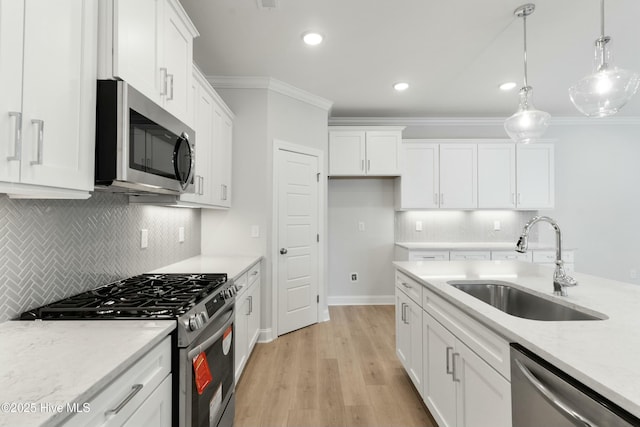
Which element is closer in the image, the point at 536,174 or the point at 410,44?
the point at 410,44

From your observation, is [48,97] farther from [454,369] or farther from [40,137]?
[454,369]

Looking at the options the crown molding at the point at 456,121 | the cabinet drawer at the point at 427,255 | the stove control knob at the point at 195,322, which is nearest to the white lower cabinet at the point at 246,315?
the stove control knob at the point at 195,322

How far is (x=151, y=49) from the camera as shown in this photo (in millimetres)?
1452

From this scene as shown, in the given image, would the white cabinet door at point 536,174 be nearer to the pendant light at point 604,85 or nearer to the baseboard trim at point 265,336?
the pendant light at point 604,85

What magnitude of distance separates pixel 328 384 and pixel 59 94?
2.38m

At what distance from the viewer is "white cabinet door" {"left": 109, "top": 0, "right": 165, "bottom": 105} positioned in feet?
3.85

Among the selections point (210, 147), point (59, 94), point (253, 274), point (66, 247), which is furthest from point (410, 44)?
point (66, 247)

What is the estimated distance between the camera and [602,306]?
1.32 m

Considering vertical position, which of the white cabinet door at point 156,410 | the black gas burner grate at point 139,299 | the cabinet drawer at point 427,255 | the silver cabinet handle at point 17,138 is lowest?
the white cabinet door at point 156,410

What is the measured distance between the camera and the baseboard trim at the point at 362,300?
4.61 m

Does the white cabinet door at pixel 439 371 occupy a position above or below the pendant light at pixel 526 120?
below

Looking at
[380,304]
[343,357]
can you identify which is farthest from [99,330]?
[380,304]

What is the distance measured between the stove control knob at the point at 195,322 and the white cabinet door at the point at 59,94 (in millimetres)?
620

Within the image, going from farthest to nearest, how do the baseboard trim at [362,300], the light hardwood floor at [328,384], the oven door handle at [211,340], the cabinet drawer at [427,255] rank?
the baseboard trim at [362,300]
the cabinet drawer at [427,255]
the light hardwood floor at [328,384]
the oven door handle at [211,340]
